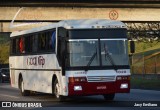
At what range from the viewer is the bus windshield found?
20.3 metres

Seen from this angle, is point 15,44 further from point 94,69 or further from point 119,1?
point 119,1

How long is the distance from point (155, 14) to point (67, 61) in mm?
30523

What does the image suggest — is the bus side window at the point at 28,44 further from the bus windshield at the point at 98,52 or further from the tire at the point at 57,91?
the bus windshield at the point at 98,52

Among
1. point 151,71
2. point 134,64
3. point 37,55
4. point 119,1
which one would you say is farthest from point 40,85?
point 134,64

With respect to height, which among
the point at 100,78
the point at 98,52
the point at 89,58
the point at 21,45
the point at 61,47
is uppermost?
the point at 21,45

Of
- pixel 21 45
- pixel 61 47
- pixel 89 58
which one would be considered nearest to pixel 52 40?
pixel 61 47

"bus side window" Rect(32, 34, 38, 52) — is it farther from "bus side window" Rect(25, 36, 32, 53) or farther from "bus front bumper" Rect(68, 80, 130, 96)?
"bus front bumper" Rect(68, 80, 130, 96)

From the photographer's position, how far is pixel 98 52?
20.5 m

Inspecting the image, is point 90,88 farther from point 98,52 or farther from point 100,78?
point 98,52

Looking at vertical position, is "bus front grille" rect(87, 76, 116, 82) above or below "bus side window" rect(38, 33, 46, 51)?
below

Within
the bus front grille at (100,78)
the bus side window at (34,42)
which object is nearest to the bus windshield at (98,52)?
the bus front grille at (100,78)

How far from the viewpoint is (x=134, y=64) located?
62.8m

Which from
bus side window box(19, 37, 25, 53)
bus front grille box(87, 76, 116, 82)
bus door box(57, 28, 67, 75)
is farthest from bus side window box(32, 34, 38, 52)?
bus front grille box(87, 76, 116, 82)

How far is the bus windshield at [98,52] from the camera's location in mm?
20344
